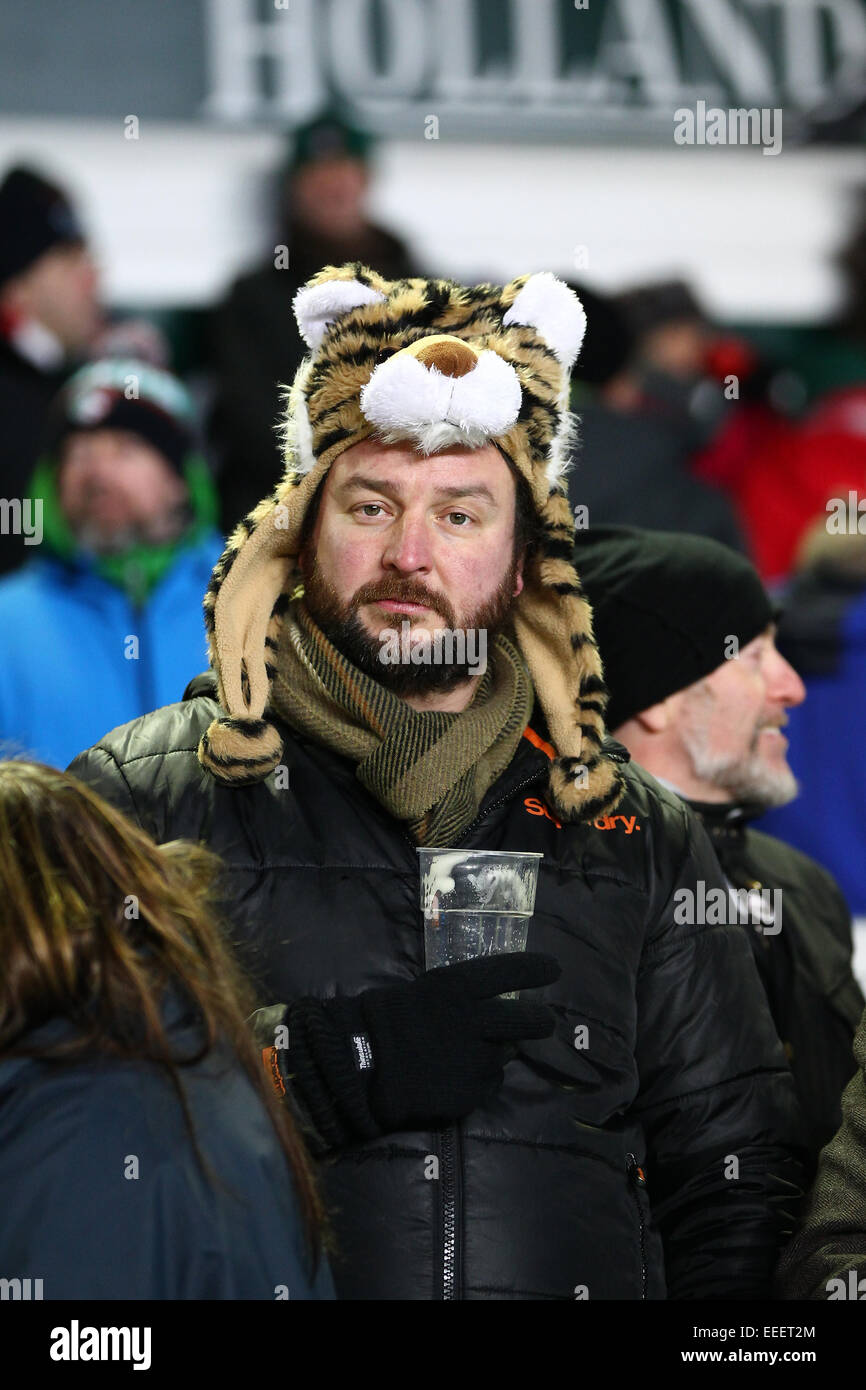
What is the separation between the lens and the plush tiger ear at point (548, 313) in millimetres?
3020

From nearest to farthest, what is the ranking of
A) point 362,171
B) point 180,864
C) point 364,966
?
point 180,864 → point 364,966 → point 362,171

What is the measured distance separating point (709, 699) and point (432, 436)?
1.25 m

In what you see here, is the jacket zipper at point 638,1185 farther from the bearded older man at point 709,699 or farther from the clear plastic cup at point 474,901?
the bearded older man at point 709,699

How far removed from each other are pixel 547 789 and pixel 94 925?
43.0 inches

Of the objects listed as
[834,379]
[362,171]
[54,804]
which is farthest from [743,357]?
[54,804]

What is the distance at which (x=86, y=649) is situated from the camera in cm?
477

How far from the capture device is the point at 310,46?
7129 millimetres

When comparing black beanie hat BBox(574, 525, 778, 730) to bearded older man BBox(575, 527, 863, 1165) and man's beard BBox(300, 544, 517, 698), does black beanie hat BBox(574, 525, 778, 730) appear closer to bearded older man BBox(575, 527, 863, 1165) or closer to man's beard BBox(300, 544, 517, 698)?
bearded older man BBox(575, 527, 863, 1165)

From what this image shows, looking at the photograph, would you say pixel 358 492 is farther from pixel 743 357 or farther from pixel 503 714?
pixel 743 357

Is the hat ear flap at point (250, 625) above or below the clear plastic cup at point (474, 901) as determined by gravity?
above

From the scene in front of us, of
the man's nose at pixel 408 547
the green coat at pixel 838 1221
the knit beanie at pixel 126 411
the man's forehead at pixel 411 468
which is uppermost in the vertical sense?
the knit beanie at pixel 126 411

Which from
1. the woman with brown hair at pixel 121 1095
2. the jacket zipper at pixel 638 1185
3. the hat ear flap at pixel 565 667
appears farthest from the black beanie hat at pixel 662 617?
the woman with brown hair at pixel 121 1095

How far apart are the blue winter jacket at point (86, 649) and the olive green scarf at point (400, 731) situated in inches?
66.9

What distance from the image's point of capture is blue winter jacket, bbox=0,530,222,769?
4.61 metres
